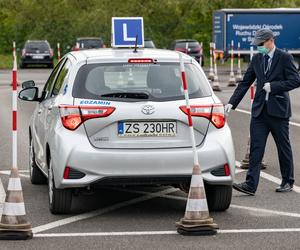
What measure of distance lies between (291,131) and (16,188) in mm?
10846

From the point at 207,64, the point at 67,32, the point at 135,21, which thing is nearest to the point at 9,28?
the point at 67,32

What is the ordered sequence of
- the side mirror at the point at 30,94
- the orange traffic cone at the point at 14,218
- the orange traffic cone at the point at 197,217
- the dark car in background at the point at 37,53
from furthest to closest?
the dark car in background at the point at 37,53 < the side mirror at the point at 30,94 < the orange traffic cone at the point at 197,217 < the orange traffic cone at the point at 14,218

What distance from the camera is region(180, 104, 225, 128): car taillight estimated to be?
9555 mm

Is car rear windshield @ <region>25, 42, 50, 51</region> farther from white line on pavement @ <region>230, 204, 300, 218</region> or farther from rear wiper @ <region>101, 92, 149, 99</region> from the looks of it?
rear wiper @ <region>101, 92, 149, 99</region>

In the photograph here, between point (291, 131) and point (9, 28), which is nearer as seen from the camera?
point (291, 131)

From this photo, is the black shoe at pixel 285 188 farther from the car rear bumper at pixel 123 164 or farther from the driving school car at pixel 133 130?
the car rear bumper at pixel 123 164

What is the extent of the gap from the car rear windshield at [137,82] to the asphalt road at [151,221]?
3.52ft

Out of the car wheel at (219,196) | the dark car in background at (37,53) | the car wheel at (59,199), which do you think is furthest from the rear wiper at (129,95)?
the dark car in background at (37,53)

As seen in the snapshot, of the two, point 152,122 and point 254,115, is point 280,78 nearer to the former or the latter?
point 254,115

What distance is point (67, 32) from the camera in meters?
76.5

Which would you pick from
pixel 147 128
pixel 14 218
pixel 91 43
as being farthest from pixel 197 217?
pixel 91 43

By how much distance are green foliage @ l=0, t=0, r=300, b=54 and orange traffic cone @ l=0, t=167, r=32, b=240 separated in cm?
6271

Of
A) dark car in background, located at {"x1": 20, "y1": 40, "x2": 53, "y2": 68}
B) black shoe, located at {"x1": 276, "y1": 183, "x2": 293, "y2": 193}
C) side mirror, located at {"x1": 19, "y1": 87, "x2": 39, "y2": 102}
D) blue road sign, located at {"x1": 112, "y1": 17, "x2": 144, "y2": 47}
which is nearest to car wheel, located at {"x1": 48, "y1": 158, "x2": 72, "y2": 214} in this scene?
side mirror, located at {"x1": 19, "y1": 87, "x2": 39, "y2": 102}

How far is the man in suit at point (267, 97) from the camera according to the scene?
11.0m
